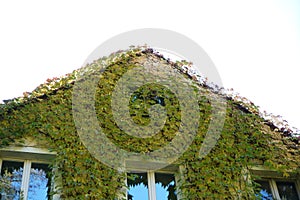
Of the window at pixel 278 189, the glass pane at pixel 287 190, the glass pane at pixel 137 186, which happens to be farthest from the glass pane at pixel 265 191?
the glass pane at pixel 137 186

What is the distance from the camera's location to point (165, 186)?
19.4ft

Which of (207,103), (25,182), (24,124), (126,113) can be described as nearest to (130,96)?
(126,113)

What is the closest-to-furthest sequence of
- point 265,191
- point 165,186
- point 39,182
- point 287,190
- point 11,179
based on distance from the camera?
point 11,179
point 39,182
point 165,186
point 265,191
point 287,190

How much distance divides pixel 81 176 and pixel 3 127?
1.39m

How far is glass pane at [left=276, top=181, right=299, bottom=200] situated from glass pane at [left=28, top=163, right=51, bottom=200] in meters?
3.79

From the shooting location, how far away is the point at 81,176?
531 cm

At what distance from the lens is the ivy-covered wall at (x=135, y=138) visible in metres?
5.43

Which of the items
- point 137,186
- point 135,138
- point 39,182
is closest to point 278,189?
point 137,186

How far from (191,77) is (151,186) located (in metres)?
2.38

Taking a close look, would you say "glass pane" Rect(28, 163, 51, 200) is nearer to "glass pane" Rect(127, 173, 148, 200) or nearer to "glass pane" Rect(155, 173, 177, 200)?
"glass pane" Rect(127, 173, 148, 200)

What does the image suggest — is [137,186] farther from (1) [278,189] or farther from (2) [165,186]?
(1) [278,189]

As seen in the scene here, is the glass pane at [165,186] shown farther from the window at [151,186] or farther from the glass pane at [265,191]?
the glass pane at [265,191]

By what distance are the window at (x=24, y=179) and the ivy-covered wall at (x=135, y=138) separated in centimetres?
32

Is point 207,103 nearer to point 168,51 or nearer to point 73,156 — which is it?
point 168,51
